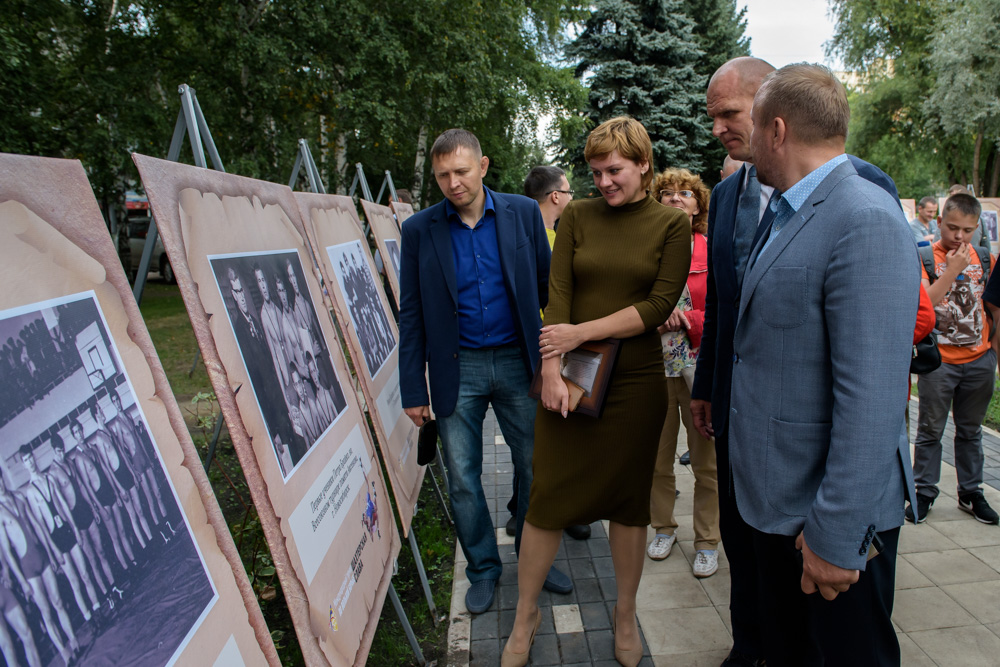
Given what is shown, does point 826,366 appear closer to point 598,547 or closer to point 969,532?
point 598,547

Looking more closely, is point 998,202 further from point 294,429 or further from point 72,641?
point 72,641

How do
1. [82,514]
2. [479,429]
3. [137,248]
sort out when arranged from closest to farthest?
[82,514]
[479,429]
[137,248]

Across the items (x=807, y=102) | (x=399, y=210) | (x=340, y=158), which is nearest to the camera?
(x=807, y=102)

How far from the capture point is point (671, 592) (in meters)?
3.10

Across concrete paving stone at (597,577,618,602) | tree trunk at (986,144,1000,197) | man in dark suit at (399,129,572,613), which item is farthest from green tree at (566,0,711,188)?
concrete paving stone at (597,577,618,602)

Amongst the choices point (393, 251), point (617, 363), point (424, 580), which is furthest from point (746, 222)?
point (393, 251)

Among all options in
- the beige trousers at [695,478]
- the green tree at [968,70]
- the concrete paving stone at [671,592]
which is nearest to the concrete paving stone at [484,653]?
the concrete paving stone at [671,592]

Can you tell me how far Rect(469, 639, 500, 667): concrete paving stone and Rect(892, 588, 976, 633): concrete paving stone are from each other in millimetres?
1718

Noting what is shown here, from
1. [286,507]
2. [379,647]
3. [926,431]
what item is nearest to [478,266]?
[286,507]

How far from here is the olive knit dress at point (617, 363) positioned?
7.78 ft

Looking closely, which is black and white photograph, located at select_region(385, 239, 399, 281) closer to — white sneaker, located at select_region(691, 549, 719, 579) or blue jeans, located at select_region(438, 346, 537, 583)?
blue jeans, located at select_region(438, 346, 537, 583)

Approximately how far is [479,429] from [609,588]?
40.5 inches

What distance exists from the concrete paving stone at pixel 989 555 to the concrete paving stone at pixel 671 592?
58.2 inches

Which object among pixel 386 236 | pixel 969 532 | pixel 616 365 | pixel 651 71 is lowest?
pixel 969 532
